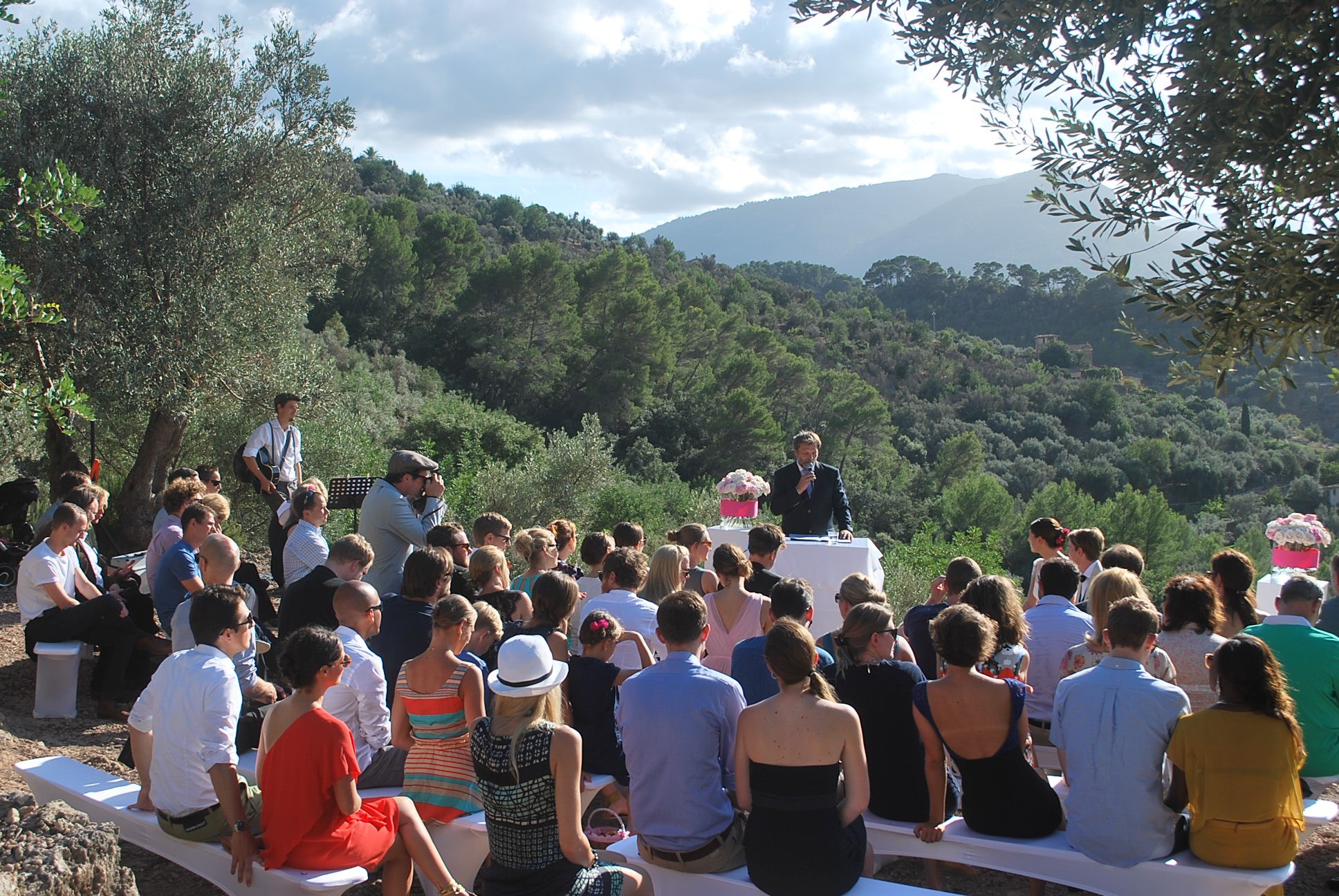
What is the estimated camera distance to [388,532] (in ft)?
19.9

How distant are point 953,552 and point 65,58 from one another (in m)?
14.8

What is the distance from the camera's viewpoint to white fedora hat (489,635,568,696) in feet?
10.1

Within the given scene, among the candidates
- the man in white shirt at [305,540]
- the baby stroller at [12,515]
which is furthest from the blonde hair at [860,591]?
the baby stroller at [12,515]

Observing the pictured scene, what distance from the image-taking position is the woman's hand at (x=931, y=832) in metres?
3.63

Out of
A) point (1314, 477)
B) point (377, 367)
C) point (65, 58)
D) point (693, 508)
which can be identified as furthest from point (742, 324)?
point (65, 58)

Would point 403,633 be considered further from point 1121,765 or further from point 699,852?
point 1121,765

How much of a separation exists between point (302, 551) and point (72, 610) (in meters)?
1.23

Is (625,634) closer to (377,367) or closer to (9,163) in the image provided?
(9,163)

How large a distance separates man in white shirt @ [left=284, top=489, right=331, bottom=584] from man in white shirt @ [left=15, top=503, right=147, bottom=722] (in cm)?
92

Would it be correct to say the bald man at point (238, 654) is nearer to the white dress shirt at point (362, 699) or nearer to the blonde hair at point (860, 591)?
the white dress shirt at point (362, 699)

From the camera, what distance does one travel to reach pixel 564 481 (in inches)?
599

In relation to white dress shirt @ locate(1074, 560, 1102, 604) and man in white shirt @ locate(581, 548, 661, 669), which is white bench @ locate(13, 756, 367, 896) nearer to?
man in white shirt @ locate(581, 548, 661, 669)

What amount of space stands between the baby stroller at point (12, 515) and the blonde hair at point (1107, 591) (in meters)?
8.06

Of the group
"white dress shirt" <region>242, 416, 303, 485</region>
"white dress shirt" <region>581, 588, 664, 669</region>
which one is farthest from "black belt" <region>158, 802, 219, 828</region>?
"white dress shirt" <region>242, 416, 303, 485</region>
